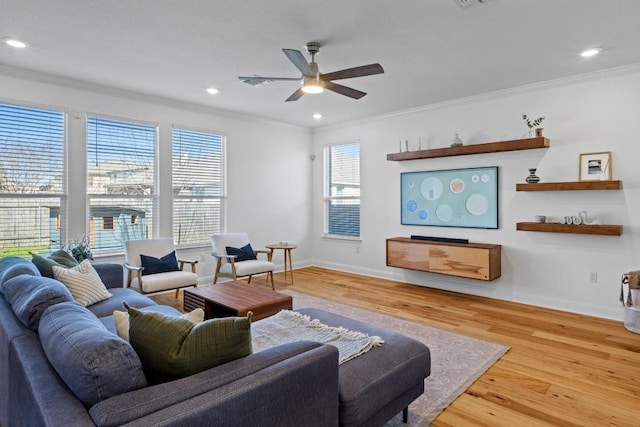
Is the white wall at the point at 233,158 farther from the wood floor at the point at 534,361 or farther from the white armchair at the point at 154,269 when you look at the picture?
the wood floor at the point at 534,361

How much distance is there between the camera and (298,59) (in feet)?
9.29

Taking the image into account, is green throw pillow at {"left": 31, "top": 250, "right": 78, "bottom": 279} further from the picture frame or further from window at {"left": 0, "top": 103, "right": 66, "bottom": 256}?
the picture frame

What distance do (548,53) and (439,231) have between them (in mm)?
2644

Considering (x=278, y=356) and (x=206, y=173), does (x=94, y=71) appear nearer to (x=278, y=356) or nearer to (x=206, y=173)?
(x=206, y=173)

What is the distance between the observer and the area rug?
231cm

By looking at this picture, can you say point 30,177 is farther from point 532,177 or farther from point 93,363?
point 532,177

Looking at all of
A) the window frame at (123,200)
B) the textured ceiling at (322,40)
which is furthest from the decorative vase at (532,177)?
the window frame at (123,200)

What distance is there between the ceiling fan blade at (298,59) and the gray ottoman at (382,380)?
204 cm

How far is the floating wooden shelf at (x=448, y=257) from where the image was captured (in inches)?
179

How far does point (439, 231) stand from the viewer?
5.39 m

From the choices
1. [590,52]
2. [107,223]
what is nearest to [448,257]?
[590,52]

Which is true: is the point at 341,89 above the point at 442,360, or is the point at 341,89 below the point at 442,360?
above

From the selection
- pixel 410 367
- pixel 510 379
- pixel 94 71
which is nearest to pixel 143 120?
pixel 94 71

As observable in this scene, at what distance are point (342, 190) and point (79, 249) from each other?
4182 millimetres
